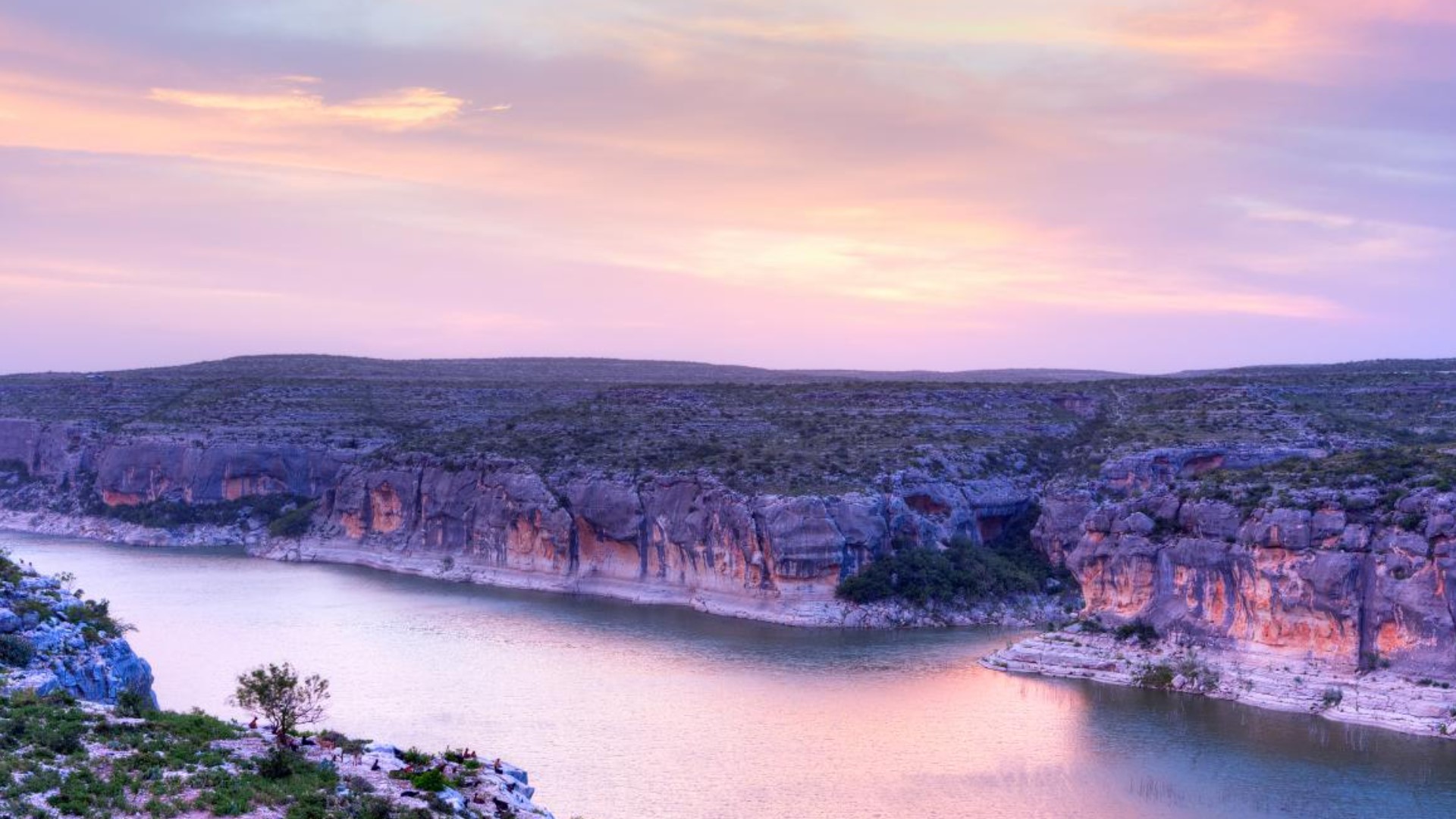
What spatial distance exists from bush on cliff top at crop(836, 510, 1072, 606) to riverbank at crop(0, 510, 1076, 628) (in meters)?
0.43

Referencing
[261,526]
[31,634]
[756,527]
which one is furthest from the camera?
[261,526]

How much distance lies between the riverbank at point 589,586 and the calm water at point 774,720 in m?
1.67

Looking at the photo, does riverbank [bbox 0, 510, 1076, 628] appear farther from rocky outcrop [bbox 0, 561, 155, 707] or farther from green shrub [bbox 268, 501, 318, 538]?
rocky outcrop [bbox 0, 561, 155, 707]

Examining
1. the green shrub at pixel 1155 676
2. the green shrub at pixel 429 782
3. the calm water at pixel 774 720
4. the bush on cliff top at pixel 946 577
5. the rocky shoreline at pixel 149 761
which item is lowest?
the calm water at pixel 774 720

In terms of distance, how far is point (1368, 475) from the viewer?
39688mm

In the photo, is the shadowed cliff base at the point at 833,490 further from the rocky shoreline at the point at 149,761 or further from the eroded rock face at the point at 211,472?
the rocky shoreline at the point at 149,761

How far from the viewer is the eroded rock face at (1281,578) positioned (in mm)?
36062

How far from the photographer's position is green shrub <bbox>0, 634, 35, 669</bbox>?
21.9 m

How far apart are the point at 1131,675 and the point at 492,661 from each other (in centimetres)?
1940

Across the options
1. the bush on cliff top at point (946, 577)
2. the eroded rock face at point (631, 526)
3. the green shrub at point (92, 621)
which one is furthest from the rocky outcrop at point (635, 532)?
the green shrub at point (92, 621)

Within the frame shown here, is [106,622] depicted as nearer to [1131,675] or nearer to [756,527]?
[1131,675]

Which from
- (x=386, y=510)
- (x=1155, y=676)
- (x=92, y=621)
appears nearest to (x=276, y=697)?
(x=92, y=621)

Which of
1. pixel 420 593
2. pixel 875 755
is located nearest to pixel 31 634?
pixel 875 755

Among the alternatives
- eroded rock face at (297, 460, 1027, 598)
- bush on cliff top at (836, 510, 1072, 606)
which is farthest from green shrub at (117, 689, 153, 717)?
bush on cliff top at (836, 510, 1072, 606)
